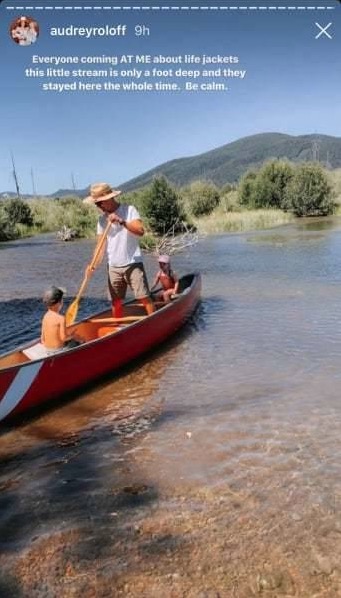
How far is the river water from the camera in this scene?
2924mm

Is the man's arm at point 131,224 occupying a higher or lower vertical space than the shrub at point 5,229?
higher

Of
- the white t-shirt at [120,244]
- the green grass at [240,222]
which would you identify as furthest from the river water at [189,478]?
the green grass at [240,222]

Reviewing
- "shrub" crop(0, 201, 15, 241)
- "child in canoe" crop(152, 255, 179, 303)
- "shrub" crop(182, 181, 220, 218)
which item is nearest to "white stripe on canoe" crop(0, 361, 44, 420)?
"child in canoe" crop(152, 255, 179, 303)

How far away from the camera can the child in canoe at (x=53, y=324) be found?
18.1ft

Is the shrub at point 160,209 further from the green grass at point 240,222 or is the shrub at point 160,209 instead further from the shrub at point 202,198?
the shrub at point 202,198

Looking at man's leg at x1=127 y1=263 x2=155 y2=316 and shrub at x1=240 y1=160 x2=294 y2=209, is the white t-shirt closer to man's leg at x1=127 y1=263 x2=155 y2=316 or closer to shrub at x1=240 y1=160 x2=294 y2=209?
man's leg at x1=127 y1=263 x2=155 y2=316

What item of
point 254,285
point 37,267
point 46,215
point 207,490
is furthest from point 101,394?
point 46,215

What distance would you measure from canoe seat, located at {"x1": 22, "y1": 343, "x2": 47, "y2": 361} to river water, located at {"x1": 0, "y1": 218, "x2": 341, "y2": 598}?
2.10 feet

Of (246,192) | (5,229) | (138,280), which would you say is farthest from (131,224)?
(246,192)

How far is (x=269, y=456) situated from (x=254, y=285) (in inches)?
349

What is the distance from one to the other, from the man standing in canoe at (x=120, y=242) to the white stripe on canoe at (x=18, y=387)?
225 centimetres

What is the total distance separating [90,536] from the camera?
129 inches

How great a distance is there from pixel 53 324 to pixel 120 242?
6.45 feet

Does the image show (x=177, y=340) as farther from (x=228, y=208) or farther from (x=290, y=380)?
(x=228, y=208)
